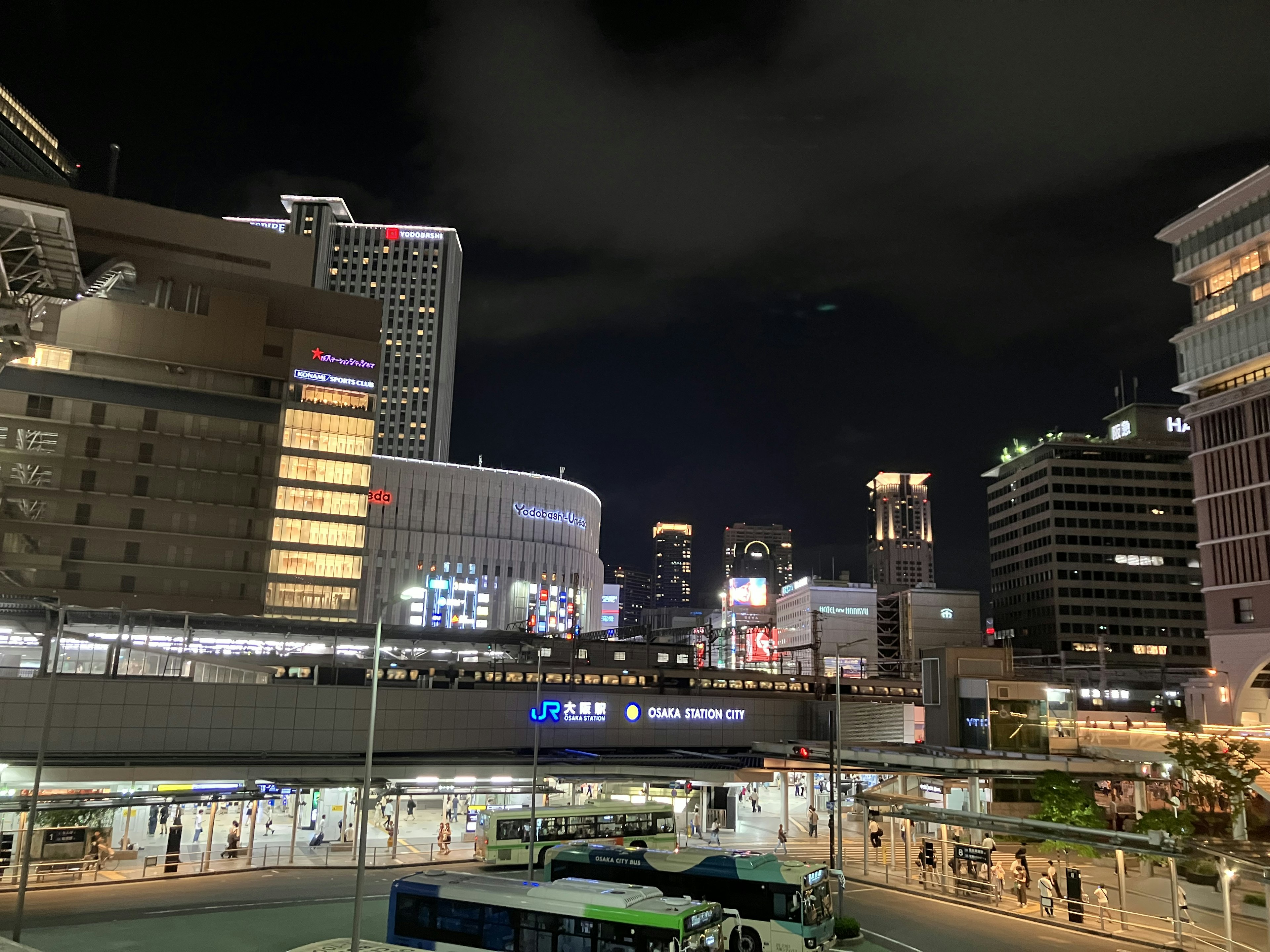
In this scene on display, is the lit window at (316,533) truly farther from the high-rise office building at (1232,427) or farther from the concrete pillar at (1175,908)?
the high-rise office building at (1232,427)

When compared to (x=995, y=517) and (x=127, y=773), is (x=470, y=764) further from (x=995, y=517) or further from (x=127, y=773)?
(x=995, y=517)

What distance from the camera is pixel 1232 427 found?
79875 mm

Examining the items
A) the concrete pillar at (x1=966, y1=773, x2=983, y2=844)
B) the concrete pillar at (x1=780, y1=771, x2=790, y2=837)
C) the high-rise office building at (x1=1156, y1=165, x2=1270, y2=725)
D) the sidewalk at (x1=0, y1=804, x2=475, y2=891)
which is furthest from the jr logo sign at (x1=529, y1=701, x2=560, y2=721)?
the high-rise office building at (x1=1156, y1=165, x2=1270, y2=725)

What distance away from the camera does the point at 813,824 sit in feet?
162

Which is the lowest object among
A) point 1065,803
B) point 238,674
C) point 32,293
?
point 1065,803

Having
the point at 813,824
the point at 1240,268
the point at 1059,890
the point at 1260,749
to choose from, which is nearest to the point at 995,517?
the point at 1240,268

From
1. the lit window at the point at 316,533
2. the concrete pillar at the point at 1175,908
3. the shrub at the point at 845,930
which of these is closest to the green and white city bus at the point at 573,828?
the shrub at the point at 845,930

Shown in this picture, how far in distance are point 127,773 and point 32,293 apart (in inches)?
922

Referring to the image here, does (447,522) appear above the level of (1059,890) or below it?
above

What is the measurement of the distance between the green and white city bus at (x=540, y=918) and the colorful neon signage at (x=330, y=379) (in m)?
76.4

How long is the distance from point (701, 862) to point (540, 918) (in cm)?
679

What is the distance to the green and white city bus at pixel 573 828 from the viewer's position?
35844 mm

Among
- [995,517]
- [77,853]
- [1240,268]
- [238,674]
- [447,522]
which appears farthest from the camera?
[995,517]

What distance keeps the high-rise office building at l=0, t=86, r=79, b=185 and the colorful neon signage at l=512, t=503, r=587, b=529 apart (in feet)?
297
